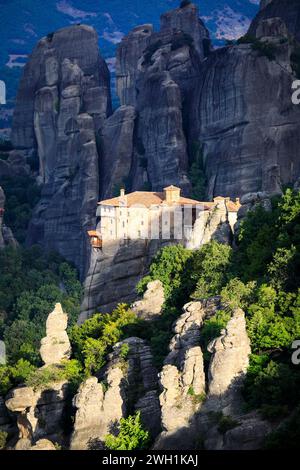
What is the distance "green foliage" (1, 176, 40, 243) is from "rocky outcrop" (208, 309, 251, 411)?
74.3 meters

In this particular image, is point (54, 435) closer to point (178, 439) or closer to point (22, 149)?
point (178, 439)

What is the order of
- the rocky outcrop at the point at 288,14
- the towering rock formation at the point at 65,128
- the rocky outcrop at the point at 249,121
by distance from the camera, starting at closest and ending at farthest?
the rocky outcrop at the point at 249,121
the rocky outcrop at the point at 288,14
the towering rock formation at the point at 65,128

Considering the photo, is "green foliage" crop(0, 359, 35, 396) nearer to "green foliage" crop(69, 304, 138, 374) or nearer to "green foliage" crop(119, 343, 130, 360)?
"green foliage" crop(69, 304, 138, 374)

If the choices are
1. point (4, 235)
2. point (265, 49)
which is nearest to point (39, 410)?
point (265, 49)

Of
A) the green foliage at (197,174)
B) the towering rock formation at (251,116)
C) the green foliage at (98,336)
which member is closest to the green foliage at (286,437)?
the green foliage at (98,336)

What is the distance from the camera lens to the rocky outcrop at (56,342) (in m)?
58.8

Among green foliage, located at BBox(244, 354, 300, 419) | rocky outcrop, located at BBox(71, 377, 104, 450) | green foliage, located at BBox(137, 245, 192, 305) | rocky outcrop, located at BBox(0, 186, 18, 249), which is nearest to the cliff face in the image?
rocky outcrop, located at BBox(0, 186, 18, 249)

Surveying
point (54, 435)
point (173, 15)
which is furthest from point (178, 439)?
point (173, 15)

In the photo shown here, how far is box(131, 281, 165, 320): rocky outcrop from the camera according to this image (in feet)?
194

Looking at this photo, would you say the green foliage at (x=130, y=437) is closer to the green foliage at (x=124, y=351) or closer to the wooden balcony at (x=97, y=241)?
the green foliage at (x=124, y=351)

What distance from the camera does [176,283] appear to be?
197ft

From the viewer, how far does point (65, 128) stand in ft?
390

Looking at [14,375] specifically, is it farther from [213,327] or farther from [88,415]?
[213,327]

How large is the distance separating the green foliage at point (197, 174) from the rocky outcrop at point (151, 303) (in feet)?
134
